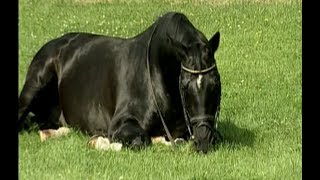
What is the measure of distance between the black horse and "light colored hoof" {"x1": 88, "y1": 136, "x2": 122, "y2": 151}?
0.10 m

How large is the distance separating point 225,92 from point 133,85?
3761mm

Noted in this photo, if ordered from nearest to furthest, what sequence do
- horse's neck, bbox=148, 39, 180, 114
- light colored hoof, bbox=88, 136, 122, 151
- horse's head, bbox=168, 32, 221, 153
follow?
1. horse's head, bbox=168, 32, 221, 153
2. light colored hoof, bbox=88, 136, 122, 151
3. horse's neck, bbox=148, 39, 180, 114

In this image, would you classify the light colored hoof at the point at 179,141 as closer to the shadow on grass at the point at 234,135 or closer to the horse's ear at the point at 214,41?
the shadow on grass at the point at 234,135

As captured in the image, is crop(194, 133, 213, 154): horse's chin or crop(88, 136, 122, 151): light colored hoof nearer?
crop(194, 133, 213, 154): horse's chin

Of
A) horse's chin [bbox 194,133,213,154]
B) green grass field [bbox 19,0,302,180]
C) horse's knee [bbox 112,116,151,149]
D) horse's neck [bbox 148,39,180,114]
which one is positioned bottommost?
green grass field [bbox 19,0,302,180]

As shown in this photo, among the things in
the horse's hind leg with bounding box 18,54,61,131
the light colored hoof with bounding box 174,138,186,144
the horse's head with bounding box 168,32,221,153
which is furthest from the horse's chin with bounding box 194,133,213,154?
the horse's hind leg with bounding box 18,54,61,131

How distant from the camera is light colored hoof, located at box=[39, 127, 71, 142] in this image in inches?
362

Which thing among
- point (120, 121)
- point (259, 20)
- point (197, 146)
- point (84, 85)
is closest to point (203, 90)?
point (197, 146)

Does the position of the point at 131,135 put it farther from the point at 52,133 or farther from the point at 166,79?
the point at 52,133

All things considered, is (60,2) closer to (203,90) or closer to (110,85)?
(110,85)

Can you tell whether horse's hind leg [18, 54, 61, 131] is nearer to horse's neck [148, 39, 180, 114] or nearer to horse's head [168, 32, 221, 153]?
horse's neck [148, 39, 180, 114]

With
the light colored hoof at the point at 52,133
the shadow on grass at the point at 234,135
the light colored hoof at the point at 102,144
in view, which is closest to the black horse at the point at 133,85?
the light colored hoof at the point at 102,144

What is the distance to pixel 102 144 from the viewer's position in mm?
8398
